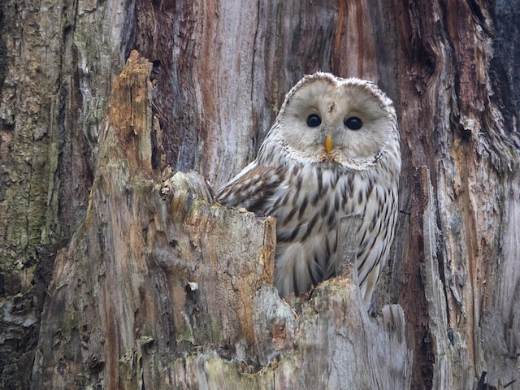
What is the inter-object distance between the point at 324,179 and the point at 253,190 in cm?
32

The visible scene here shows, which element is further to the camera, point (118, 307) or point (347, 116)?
point (347, 116)

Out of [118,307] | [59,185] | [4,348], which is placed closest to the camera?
[118,307]

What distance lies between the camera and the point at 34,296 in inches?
122

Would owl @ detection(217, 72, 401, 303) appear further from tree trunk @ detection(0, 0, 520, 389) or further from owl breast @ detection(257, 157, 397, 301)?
tree trunk @ detection(0, 0, 520, 389)

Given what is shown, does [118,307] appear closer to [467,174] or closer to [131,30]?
[131,30]

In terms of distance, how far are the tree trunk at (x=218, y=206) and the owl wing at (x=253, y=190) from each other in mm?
296

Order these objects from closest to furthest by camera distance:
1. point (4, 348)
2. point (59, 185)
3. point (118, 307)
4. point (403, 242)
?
point (118, 307), point (4, 348), point (59, 185), point (403, 242)

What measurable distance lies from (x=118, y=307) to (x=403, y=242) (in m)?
1.54

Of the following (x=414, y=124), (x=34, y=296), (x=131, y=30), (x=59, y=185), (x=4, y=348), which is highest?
(x=131, y=30)

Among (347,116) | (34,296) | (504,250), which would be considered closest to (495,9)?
(347,116)

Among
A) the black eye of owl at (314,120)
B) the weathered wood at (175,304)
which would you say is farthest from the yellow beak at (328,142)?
the weathered wood at (175,304)

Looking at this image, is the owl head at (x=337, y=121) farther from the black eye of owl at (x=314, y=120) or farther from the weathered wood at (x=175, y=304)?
the weathered wood at (x=175, y=304)

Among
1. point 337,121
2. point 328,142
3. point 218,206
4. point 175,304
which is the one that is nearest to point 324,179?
point 328,142

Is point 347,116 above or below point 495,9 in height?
below
